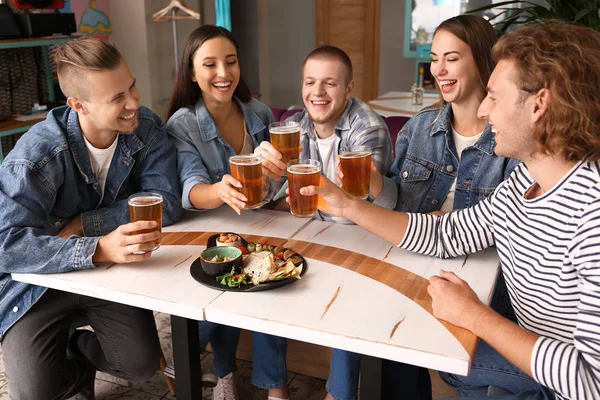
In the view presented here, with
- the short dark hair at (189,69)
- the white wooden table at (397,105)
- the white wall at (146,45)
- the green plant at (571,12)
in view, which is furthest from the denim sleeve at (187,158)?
the white wall at (146,45)

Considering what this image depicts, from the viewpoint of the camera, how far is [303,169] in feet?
5.75

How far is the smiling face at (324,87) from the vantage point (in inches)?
88.0

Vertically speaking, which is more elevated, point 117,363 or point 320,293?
point 320,293

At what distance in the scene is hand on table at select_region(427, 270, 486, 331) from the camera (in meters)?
1.37

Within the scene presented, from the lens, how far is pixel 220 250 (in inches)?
67.1

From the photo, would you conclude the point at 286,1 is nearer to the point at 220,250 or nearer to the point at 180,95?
the point at 180,95

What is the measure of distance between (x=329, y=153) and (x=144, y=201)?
865 millimetres

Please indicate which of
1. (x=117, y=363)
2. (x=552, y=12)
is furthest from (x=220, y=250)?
(x=552, y=12)

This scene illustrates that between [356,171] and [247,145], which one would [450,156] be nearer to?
[356,171]

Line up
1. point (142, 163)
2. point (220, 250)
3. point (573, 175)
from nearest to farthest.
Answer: point (573, 175) → point (220, 250) → point (142, 163)

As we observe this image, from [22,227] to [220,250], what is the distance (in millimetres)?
607

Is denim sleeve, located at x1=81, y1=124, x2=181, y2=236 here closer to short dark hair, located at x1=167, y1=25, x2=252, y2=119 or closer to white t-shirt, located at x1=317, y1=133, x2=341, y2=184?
short dark hair, located at x1=167, y1=25, x2=252, y2=119

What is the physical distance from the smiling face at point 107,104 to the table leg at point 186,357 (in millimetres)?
729

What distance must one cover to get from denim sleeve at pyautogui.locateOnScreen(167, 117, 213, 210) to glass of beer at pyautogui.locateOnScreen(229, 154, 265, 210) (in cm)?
32
